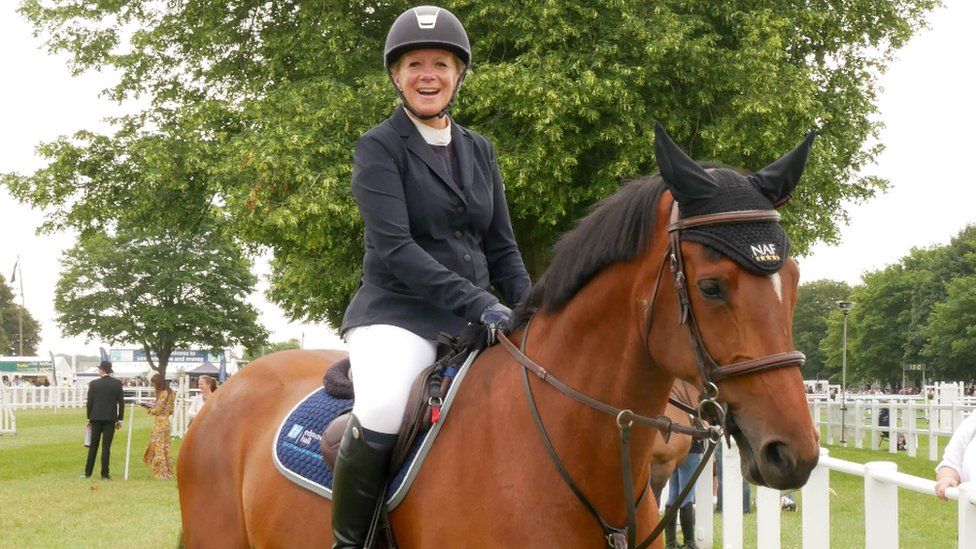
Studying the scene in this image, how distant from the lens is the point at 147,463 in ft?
74.1

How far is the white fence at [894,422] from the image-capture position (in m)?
23.8

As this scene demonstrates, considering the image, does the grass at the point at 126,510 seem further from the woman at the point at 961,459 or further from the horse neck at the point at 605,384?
the horse neck at the point at 605,384

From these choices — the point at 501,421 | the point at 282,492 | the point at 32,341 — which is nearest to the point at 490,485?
the point at 501,421

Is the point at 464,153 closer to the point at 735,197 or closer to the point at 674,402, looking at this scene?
the point at 674,402

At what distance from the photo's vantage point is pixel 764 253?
2777 mm

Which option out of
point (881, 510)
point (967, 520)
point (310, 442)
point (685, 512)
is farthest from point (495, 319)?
point (685, 512)

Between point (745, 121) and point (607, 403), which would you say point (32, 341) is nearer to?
point (745, 121)

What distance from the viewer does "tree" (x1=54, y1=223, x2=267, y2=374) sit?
6412 centimetres

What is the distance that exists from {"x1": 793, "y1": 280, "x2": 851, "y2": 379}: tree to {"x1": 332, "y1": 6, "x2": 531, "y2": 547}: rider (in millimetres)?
116049

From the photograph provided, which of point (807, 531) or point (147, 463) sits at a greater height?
point (807, 531)

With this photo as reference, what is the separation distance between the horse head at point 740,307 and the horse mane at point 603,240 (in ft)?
0.43

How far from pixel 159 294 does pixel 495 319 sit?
2553 inches

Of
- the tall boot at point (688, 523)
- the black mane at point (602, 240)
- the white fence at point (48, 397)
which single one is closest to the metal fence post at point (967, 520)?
the black mane at point (602, 240)

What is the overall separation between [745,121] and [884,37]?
6271mm
